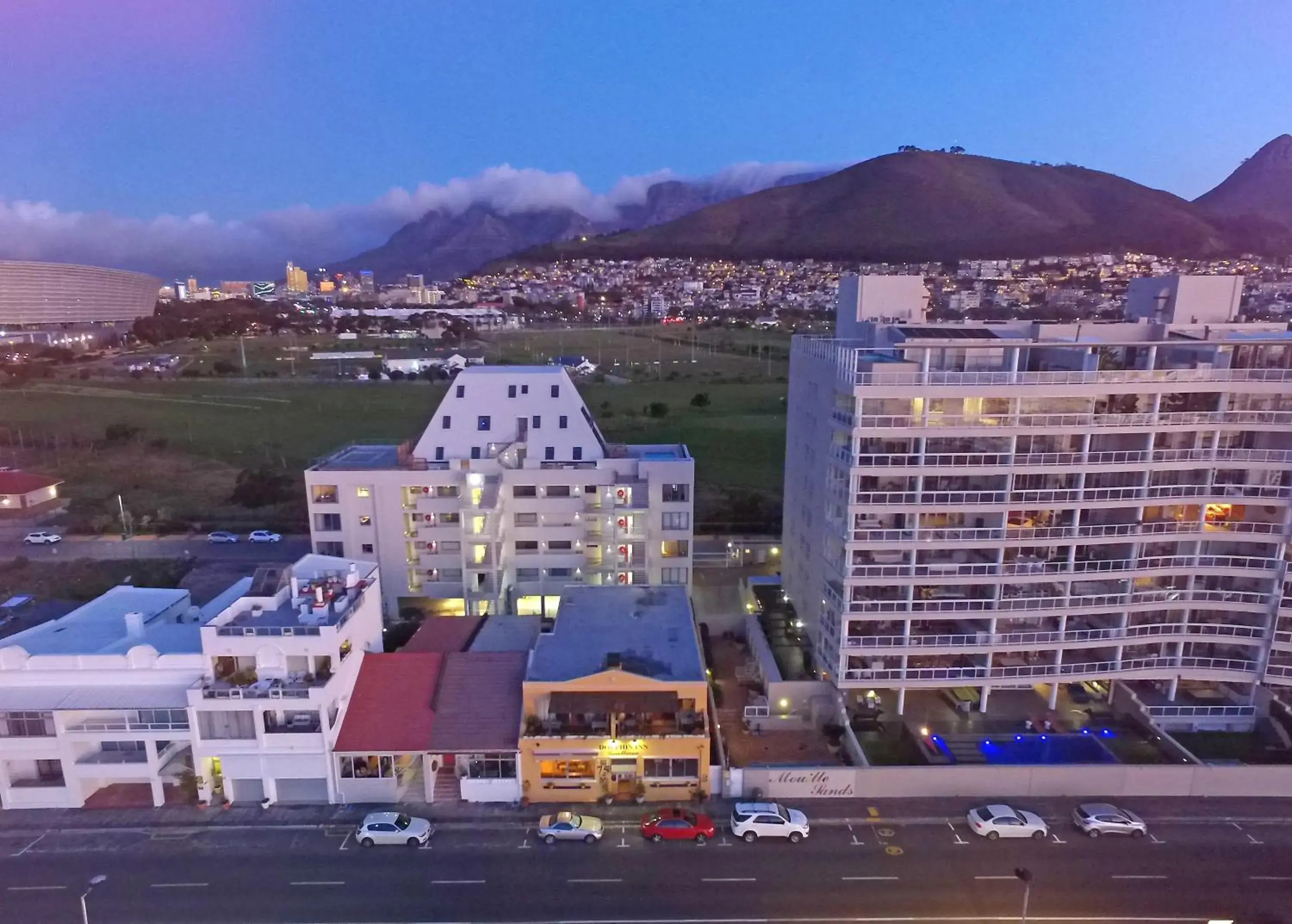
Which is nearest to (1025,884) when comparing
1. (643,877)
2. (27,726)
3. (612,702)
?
(643,877)

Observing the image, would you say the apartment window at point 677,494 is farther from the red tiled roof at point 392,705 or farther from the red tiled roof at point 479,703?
the red tiled roof at point 392,705

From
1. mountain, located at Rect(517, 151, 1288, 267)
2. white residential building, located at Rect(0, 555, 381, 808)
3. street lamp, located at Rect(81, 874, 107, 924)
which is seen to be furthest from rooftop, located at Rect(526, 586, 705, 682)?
mountain, located at Rect(517, 151, 1288, 267)

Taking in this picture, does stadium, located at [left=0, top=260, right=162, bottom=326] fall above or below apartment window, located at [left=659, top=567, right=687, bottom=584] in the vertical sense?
above

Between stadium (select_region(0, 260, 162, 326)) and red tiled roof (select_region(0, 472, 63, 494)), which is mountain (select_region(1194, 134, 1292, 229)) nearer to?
red tiled roof (select_region(0, 472, 63, 494))

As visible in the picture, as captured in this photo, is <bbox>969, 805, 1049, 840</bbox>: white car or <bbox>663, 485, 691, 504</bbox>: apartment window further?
<bbox>663, 485, 691, 504</bbox>: apartment window

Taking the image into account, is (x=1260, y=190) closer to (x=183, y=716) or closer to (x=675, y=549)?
(x=675, y=549)
